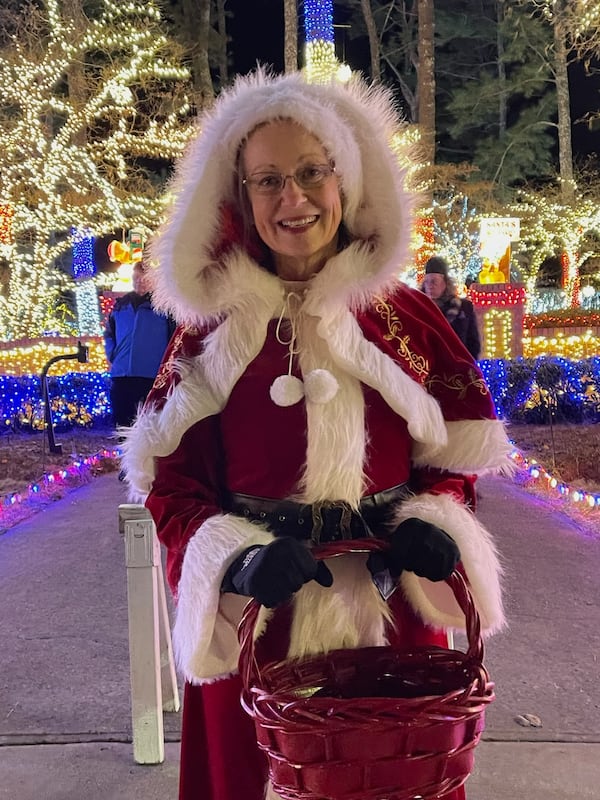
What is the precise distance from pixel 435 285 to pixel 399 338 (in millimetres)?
4320

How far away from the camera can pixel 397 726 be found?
1.02 meters

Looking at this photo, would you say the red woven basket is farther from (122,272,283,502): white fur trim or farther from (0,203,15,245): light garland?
(0,203,15,245): light garland

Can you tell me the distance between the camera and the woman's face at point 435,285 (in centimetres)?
573

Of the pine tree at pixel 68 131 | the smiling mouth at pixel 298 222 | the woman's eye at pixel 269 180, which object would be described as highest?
the pine tree at pixel 68 131

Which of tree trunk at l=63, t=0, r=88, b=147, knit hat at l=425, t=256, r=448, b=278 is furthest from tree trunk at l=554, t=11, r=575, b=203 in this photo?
knit hat at l=425, t=256, r=448, b=278

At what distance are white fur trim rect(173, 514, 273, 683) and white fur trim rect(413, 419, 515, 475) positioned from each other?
0.43 meters

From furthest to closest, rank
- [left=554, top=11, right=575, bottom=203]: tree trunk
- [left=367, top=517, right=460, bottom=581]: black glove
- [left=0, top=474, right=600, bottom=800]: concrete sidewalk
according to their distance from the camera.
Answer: [left=554, top=11, right=575, bottom=203]: tree trunk
[left=0, top=474, right=600, bottom=800]: concrete sidewalk
[left=367, top=517, right=460, bottom=581]: black glove

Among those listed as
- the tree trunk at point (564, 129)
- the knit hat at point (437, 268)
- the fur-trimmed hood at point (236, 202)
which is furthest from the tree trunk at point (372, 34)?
the fur-trimmed hood at point (236, 202)

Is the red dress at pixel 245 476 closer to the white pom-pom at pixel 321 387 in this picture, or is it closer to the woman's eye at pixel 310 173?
the white pom-pom at pixel 321 387

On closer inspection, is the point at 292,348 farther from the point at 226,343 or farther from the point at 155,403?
the point at 155,403

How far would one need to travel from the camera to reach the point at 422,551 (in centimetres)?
128

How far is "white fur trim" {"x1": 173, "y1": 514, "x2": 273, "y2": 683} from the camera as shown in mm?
1362

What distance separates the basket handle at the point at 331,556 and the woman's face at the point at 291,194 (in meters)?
0.61

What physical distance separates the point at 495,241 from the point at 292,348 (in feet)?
50.0
